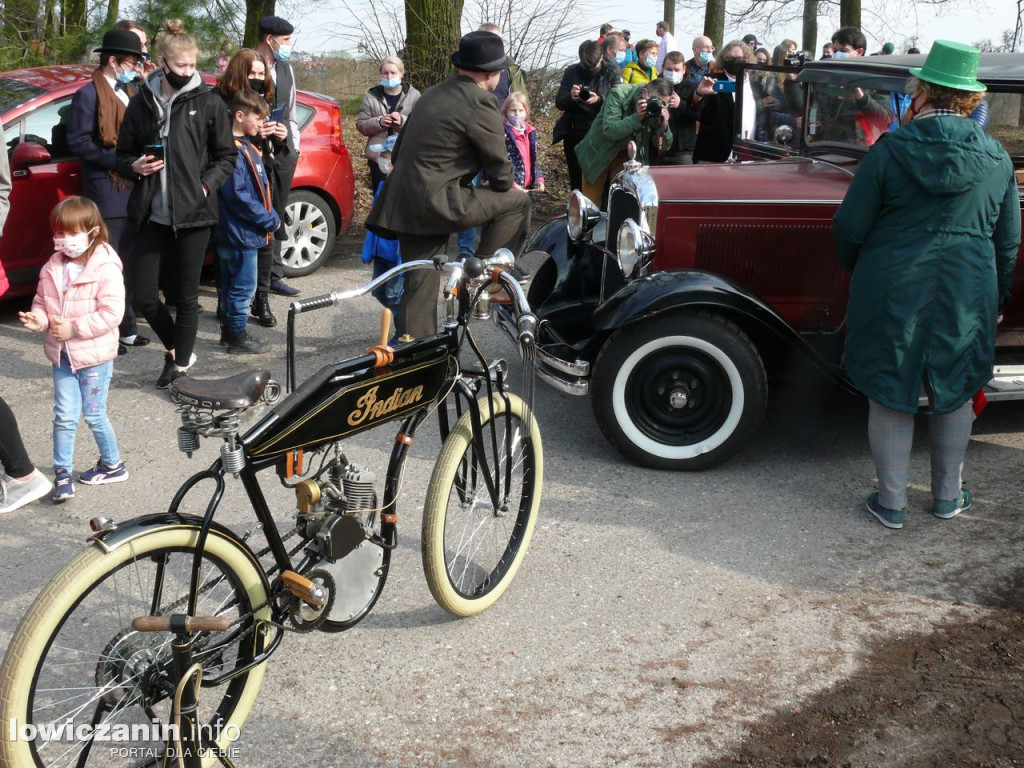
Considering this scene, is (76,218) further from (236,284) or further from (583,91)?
(583,91)

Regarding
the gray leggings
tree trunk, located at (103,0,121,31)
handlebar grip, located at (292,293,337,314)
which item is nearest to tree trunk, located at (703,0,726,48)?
tree trunk, located at (103,0,121,31)

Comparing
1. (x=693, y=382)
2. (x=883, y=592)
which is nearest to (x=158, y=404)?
(x=693, y=382)

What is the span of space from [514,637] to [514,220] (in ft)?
8.23

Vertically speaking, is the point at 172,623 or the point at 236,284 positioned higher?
the point at 236,284

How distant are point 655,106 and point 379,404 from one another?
5.88m

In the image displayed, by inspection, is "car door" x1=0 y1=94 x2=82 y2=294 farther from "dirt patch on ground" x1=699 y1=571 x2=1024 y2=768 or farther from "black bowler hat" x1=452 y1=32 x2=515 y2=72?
"dirt patch on ground" x1=699 y1=571 x2=1024 y2=768

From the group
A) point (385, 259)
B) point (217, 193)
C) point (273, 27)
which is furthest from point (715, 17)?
point (217, 193)

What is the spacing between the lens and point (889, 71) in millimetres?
5434

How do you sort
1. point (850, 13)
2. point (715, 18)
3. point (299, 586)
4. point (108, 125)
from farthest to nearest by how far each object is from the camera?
point (715, 18) < point (850, 13) < point (108, 125) < point (299, 586)

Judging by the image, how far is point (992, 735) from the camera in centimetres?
304

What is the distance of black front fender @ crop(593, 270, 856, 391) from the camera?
462 centimetres

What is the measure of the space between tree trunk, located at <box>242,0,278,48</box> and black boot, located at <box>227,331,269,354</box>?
280 inches

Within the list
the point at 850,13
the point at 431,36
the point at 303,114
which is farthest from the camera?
the point at 850,13

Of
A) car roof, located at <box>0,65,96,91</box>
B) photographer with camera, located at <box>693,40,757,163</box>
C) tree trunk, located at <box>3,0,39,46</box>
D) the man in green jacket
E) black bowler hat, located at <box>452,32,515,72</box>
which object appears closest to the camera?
black bowler hat, located at <box>452,32,515,72</box>
